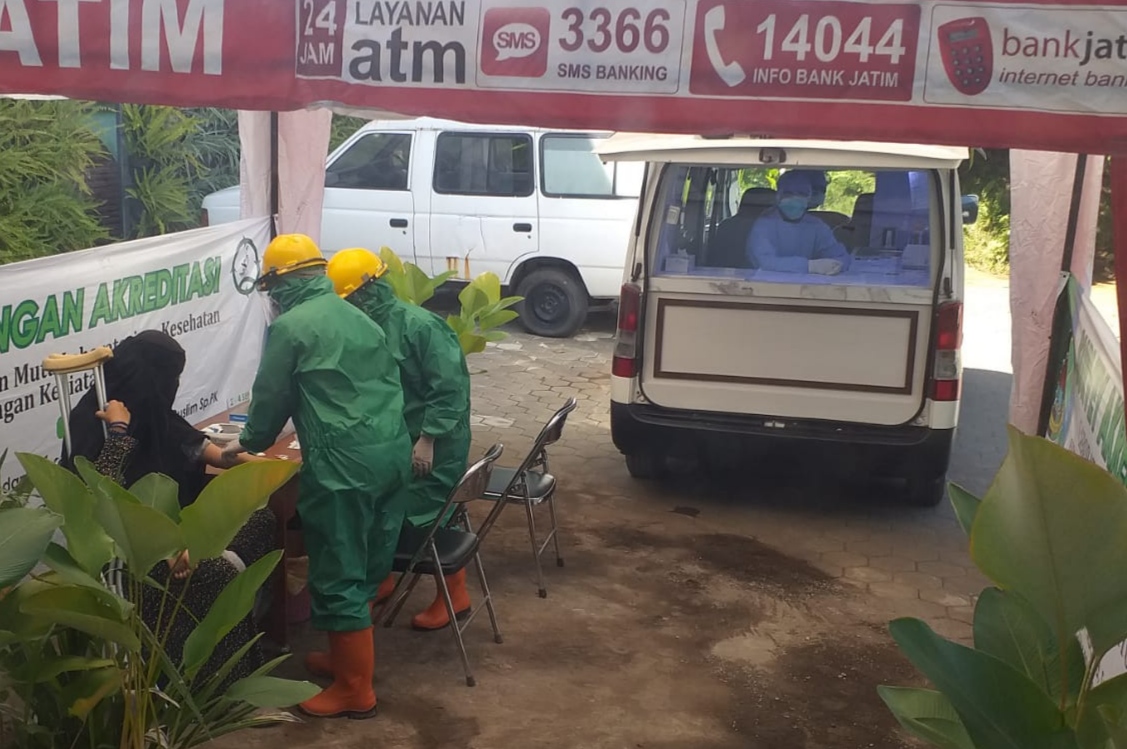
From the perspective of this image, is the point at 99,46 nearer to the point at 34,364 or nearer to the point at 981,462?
the point at 34,364

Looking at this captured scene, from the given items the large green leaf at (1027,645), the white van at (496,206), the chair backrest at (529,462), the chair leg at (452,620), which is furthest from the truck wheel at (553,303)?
the large green leaf at (1027,645)

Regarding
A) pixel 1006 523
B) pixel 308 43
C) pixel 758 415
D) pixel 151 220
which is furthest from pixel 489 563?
pixel 151 220

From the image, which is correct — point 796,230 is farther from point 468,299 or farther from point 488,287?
point 468,299

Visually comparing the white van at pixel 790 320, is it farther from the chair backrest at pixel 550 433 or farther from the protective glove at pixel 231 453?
the protective glove at pixel 231 453

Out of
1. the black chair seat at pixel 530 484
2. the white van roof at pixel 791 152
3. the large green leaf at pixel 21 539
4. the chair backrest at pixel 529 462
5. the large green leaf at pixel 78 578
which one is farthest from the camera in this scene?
the white van roof at pixel 791 152

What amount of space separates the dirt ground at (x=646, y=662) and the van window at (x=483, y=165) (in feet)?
16.8

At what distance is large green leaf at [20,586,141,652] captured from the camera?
2.29 meters

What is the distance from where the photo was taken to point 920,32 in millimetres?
3268

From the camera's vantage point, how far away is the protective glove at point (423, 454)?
178 inches

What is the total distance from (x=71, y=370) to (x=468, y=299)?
8.98ft

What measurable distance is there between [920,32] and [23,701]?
9.34ft

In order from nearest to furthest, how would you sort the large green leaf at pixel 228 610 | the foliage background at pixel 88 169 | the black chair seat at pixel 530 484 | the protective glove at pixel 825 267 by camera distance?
the large green leaf at pixel 228 610 < the black chair seat at pixel 530 484 < the protective glove at pixel 825 267 < the foliage background at pixel 88 169

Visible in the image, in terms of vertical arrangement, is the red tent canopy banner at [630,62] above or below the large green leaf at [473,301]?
above

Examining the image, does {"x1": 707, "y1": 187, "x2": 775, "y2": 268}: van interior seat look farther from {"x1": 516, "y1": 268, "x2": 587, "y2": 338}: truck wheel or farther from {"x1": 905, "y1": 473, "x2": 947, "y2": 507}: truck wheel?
{"x1": 516, "y1": 268, "x2": 587, "y2": 338}: truck wheel
